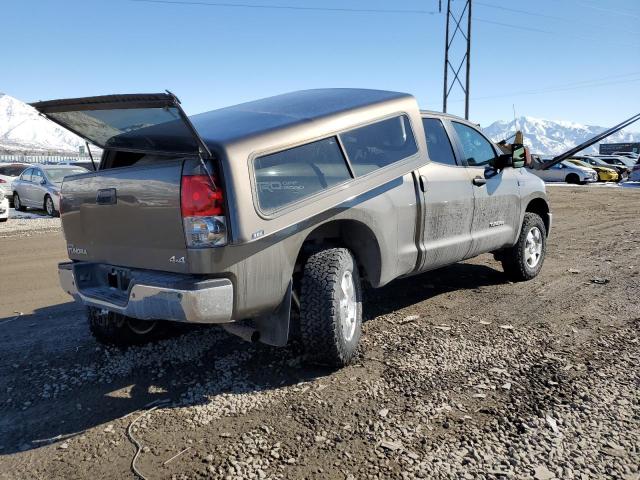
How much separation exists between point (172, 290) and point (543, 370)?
253 centimetres

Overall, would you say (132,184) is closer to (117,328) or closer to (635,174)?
(117,328)

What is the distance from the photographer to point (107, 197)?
135 inches

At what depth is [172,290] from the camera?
117 inches

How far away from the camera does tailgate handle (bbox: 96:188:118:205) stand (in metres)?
3.39

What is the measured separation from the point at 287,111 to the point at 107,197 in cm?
136

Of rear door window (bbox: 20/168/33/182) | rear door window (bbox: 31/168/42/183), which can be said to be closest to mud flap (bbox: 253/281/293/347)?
rear door window (bbox: 31/168/42/183)

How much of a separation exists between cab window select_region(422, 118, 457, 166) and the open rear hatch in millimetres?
2456

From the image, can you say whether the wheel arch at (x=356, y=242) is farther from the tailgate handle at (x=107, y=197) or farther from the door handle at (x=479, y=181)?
the door handle at (x=479, y=181)

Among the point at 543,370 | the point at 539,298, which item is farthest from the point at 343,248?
the point at 539,298

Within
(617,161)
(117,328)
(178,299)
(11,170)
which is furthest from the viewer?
(617,161)

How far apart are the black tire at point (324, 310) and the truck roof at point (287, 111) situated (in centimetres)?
93

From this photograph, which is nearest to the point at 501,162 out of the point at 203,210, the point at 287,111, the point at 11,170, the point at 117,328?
the point at 287,111

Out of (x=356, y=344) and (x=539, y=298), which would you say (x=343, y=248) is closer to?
(x=356, y=344)

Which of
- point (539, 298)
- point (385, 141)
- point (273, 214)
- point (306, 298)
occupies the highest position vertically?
point (385, 141)
